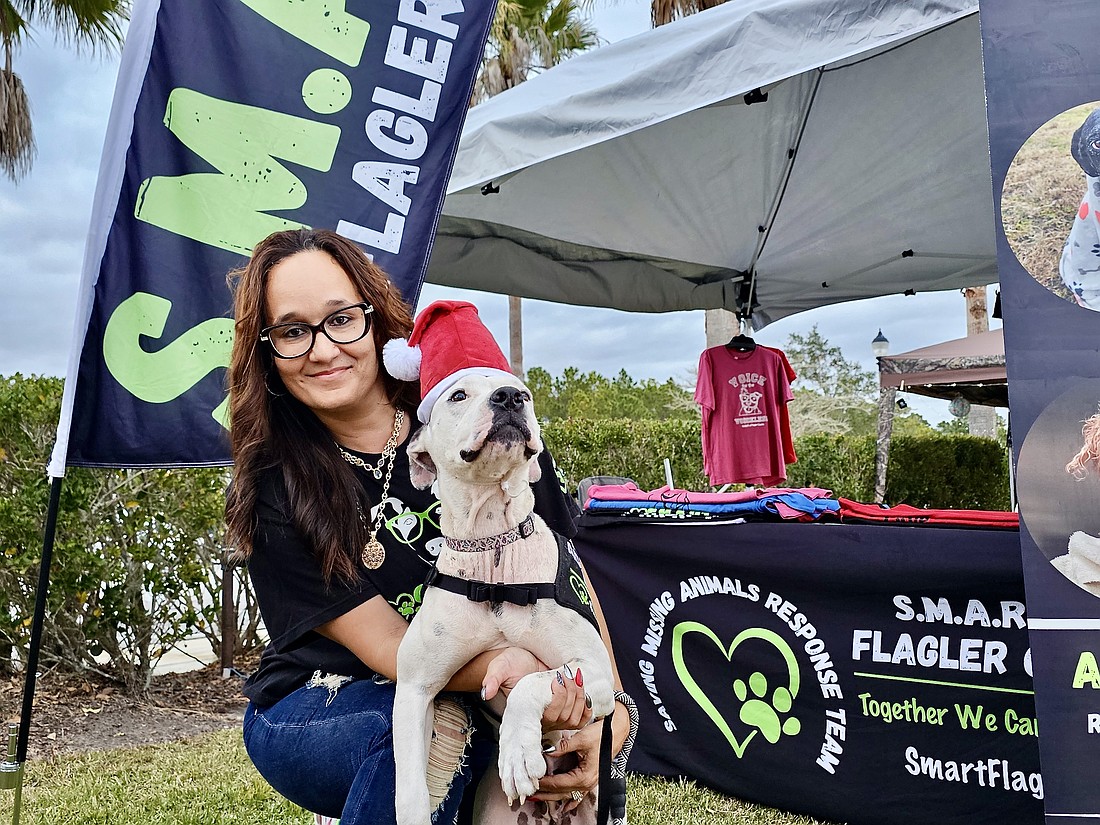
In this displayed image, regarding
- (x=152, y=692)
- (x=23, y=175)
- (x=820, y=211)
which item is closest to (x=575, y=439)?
(x=820, y=211)

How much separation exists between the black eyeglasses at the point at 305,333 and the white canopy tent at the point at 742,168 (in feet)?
4.67

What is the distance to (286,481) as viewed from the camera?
77.1 inches

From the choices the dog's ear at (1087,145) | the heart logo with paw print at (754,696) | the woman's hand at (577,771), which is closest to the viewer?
the woman's hand at (577,771)

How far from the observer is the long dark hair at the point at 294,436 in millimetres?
1930

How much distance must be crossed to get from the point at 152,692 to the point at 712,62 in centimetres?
437

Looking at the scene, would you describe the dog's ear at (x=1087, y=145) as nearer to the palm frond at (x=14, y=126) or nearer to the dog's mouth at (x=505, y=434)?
the dog's mouth at (x=505, y=434)

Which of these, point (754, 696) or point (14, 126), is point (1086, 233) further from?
point (14, 126)

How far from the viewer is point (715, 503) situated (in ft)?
12.0

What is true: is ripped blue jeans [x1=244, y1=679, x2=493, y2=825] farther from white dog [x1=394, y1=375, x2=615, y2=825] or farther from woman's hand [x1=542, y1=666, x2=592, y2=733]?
woman's hand [x1=542, y1=666, x2=592, y2=733]

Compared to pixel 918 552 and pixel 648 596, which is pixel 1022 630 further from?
pixel 648 596

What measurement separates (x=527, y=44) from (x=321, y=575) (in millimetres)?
13336

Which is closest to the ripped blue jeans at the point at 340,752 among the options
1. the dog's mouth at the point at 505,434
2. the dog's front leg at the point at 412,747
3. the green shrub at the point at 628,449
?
the dog's front leg at the point at 412,747

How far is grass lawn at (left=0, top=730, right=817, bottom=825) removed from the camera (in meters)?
3.42

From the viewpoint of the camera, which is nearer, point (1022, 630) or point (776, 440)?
point (1022, 630)
